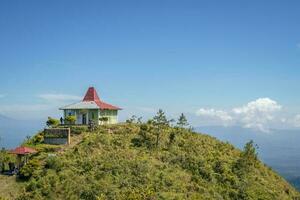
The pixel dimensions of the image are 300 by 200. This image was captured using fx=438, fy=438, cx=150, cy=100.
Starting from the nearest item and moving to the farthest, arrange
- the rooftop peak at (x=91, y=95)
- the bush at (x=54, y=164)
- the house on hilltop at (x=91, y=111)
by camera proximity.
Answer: the bush at (x=54, y=164), the house on hilltop at (x=91, y=111), the rooftop peak at (x=91, y=95)

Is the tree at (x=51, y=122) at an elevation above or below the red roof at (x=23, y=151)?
above

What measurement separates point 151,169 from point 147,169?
643 mm

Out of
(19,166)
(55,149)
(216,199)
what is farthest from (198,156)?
(19,166)

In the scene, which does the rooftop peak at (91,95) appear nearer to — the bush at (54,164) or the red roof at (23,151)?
the red roof at (23,151)

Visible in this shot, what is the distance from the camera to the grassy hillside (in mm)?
51750

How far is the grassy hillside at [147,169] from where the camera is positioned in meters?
51.8

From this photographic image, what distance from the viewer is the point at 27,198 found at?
49.8m

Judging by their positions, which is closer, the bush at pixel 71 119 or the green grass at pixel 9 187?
the green grass at pixel 9 187

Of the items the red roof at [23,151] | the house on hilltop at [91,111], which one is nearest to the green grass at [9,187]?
the red roof at [23,151]

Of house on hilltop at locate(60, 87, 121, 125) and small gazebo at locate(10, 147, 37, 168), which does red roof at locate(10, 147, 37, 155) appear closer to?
small gazebo at locate(10, 147, 37, 168)

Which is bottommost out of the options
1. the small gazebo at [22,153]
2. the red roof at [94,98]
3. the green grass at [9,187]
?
the green grass at [9,187]

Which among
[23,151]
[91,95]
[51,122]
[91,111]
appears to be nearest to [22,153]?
[23,151]

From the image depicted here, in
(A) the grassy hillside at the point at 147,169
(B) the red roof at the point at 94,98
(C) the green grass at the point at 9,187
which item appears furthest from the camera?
(B) the red roof at the point at 94,98

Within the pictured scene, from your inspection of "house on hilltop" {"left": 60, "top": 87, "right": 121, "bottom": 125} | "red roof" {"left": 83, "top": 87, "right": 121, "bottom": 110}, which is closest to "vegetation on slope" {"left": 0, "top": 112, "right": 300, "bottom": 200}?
"house on hilltop" {"left": 60, "top": 87, "right": 121, "bottom": 125}
